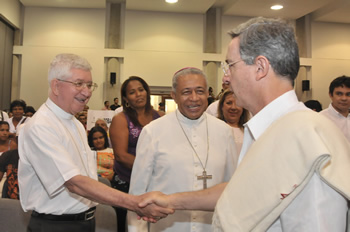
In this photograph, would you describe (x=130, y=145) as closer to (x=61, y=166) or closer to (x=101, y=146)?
(x=61, y=166)

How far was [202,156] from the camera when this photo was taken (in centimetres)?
243

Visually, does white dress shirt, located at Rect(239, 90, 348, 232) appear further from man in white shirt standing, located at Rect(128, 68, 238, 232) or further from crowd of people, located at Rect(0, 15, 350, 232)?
man in white shirt standing, located at Rect(128, 68, 238, 232)

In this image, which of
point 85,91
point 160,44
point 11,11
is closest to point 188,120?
point 85,91

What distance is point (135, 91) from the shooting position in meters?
3.44

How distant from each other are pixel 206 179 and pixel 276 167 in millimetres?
1333

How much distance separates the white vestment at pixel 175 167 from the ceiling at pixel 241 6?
948cm

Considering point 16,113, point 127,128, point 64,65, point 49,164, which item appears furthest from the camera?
point 16,113

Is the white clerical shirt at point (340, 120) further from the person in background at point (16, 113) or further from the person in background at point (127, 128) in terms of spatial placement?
the person in background at point (16, 113)

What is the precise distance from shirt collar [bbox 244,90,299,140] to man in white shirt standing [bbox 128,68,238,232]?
1100mm

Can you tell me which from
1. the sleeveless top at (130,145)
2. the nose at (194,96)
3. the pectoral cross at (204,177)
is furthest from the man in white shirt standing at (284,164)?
the sleeveless top at (130,145)

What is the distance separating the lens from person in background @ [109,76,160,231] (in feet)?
10.4

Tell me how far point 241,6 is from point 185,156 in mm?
10200

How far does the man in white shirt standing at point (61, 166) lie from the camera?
78.1 inches

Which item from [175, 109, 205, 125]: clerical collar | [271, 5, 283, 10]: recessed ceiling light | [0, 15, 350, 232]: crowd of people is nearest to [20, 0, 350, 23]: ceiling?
[271, 5, 283, 10]: recessed ceiling light
